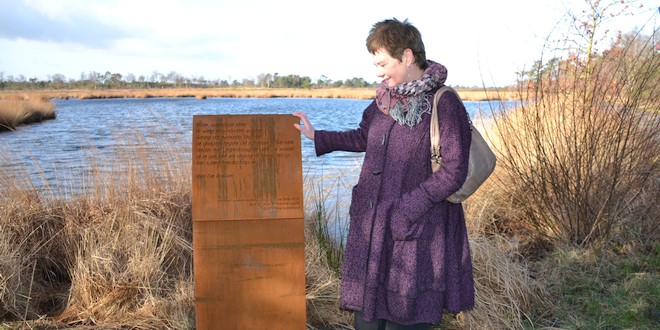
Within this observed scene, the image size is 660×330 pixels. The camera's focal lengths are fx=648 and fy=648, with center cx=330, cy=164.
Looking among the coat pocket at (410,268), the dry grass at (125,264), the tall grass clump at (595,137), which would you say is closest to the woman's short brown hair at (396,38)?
the coat pocket at (410,268)

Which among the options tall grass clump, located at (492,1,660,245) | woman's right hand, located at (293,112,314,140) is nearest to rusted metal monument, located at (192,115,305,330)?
woman's right hand, located at (293,112,314,140)

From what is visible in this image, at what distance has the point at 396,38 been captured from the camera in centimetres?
236

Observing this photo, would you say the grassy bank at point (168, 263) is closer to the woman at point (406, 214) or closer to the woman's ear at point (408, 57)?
the woman at point (406, 214)

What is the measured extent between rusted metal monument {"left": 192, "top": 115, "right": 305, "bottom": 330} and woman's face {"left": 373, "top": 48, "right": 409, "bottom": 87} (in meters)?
0.78

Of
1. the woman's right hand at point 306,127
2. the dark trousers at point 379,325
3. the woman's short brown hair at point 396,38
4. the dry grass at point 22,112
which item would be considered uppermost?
the woman's short brown hair at point 396,38

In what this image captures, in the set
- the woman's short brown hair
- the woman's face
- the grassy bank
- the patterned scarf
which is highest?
the woman's short brown hair

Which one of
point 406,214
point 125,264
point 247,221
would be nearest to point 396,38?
point 406,214

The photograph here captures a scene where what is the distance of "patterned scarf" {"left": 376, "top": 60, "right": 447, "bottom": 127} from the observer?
7.91 feet

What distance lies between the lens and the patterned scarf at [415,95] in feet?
7.91

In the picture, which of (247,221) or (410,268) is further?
(247,221)

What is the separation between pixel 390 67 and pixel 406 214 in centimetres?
55

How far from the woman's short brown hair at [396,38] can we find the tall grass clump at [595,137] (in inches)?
116

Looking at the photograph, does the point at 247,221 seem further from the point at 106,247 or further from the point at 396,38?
the point at 106,247

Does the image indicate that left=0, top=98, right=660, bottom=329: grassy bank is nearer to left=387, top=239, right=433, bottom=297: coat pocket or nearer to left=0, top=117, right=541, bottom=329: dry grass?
left=0, top=117, right=541, bottom=329: dry grass
